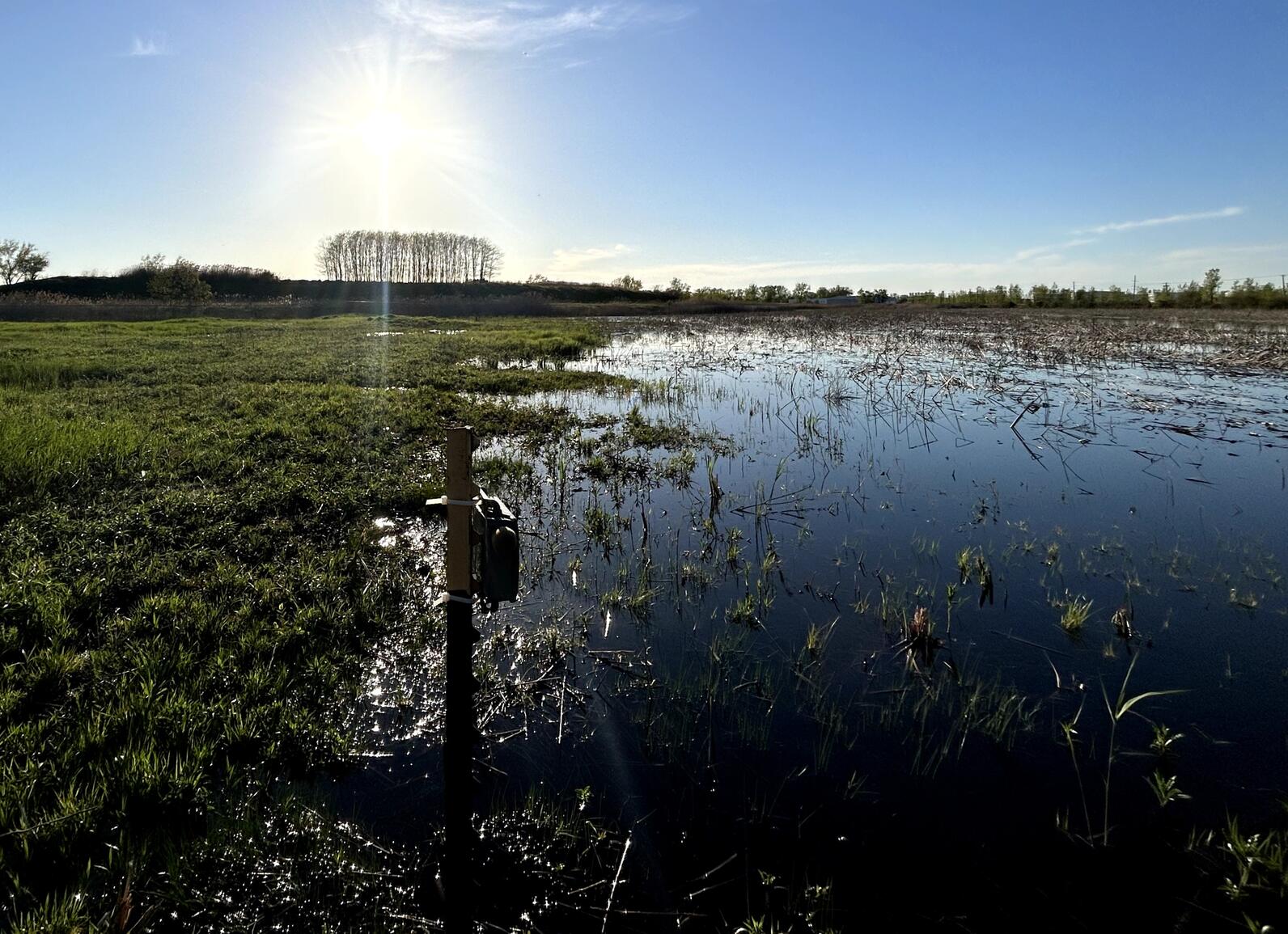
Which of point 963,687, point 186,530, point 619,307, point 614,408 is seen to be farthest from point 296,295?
point 963,687

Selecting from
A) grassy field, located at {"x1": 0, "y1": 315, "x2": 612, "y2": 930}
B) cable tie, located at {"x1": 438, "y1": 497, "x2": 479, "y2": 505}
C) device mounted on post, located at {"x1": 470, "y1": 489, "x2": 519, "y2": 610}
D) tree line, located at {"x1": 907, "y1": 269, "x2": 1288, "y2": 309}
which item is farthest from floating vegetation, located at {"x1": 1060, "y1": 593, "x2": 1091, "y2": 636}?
tree line, located at {"x1": 907, "y1": 269, "x2": 1288, "y2": 309}

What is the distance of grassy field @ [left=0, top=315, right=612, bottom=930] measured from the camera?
3.12 metres

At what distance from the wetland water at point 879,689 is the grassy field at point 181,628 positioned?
0.58 metres

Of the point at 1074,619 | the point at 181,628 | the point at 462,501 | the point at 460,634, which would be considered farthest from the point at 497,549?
the point at 1074,619

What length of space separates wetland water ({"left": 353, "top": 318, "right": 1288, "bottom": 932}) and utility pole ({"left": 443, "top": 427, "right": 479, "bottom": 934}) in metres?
0.13

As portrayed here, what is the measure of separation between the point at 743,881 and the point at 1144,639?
432 cm

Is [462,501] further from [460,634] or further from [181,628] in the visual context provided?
[181,628]

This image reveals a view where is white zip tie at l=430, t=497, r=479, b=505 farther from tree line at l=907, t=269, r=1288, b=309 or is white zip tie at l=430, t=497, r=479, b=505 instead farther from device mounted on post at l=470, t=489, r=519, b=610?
tree line at l=907, t=269, r=1288, b=309

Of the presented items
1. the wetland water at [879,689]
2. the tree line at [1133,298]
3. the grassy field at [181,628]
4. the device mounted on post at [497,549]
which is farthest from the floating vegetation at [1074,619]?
the tree line at [1133,298]

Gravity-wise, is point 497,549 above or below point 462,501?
below

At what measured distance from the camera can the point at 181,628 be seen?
5.07m

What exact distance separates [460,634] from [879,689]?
3094 millimetres

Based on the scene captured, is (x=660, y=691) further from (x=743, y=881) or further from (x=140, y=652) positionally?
(x=140, y=652)

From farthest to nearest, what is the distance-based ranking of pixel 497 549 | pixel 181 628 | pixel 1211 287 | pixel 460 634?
pixel 1211 287 → pixel 181 628 → pixel 460 634 → pixel 497 549
